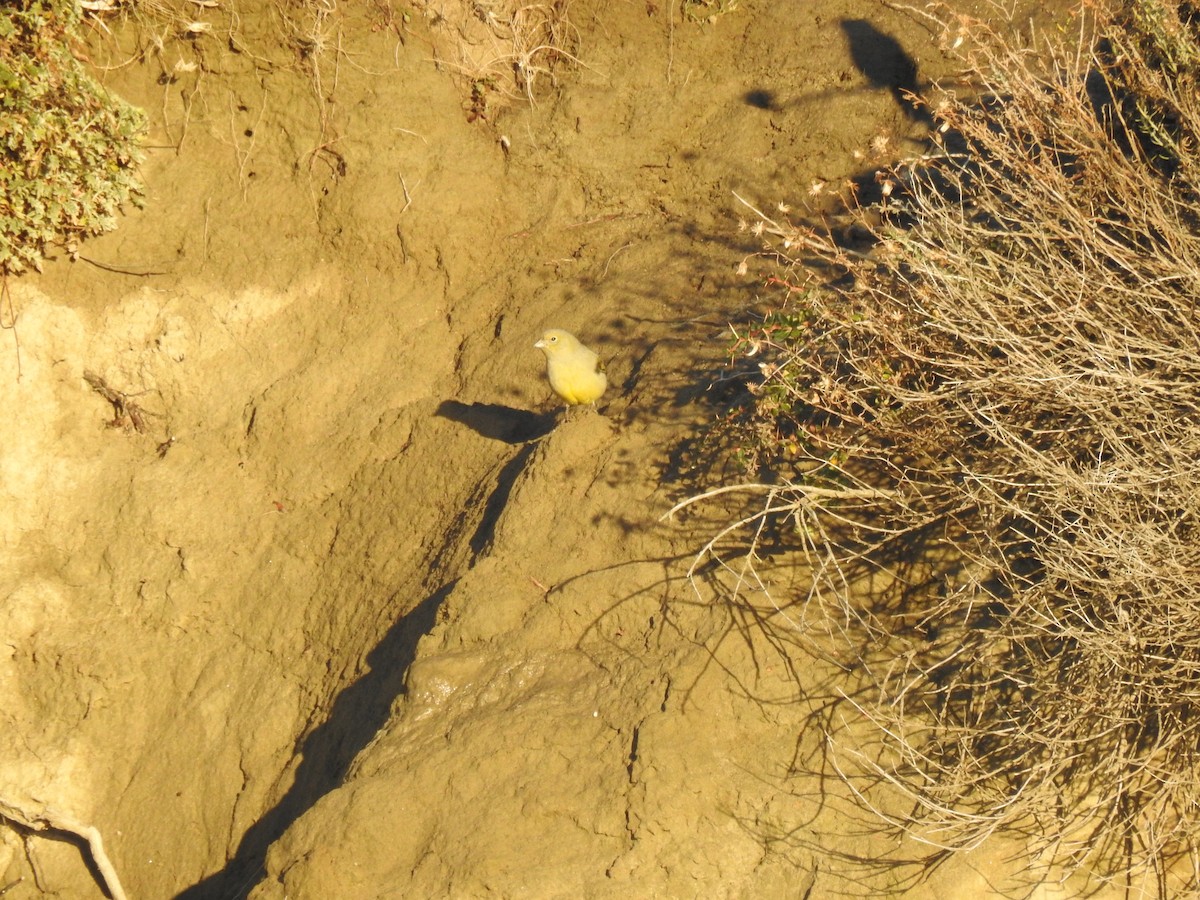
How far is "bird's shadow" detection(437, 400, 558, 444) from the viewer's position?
246 inches

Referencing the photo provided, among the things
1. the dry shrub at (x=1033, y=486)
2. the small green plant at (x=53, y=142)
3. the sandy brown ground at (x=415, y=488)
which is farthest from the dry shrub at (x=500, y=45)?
the dry shrub at (x=1033, y=486)

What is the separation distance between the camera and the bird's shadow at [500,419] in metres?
6.25

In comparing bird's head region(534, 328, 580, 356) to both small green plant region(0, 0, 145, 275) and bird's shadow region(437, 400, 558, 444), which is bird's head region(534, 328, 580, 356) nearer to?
bird's shadow region(437, 400, 558, 444)

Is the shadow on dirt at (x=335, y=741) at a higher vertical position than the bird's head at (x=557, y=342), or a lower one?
lower

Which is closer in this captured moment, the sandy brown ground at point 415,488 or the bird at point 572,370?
the sandy brown ground at point 415,488

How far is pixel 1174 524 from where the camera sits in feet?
11.3

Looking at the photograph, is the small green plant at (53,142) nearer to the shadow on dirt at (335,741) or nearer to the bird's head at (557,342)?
the bird's head at (557,342)

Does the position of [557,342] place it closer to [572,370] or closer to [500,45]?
[572,370]

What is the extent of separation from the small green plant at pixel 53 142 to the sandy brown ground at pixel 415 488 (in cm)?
21

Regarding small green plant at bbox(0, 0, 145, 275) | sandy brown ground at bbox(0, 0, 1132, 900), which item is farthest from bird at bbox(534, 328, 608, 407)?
small green plant at bbox(0, 0, 145, 275)

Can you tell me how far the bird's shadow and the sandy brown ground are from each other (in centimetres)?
3

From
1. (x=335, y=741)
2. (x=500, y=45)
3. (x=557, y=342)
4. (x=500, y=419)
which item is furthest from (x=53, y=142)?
(x=335, y=741)

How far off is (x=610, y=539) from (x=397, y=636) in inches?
51.2

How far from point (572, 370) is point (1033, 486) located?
8.12 ft
